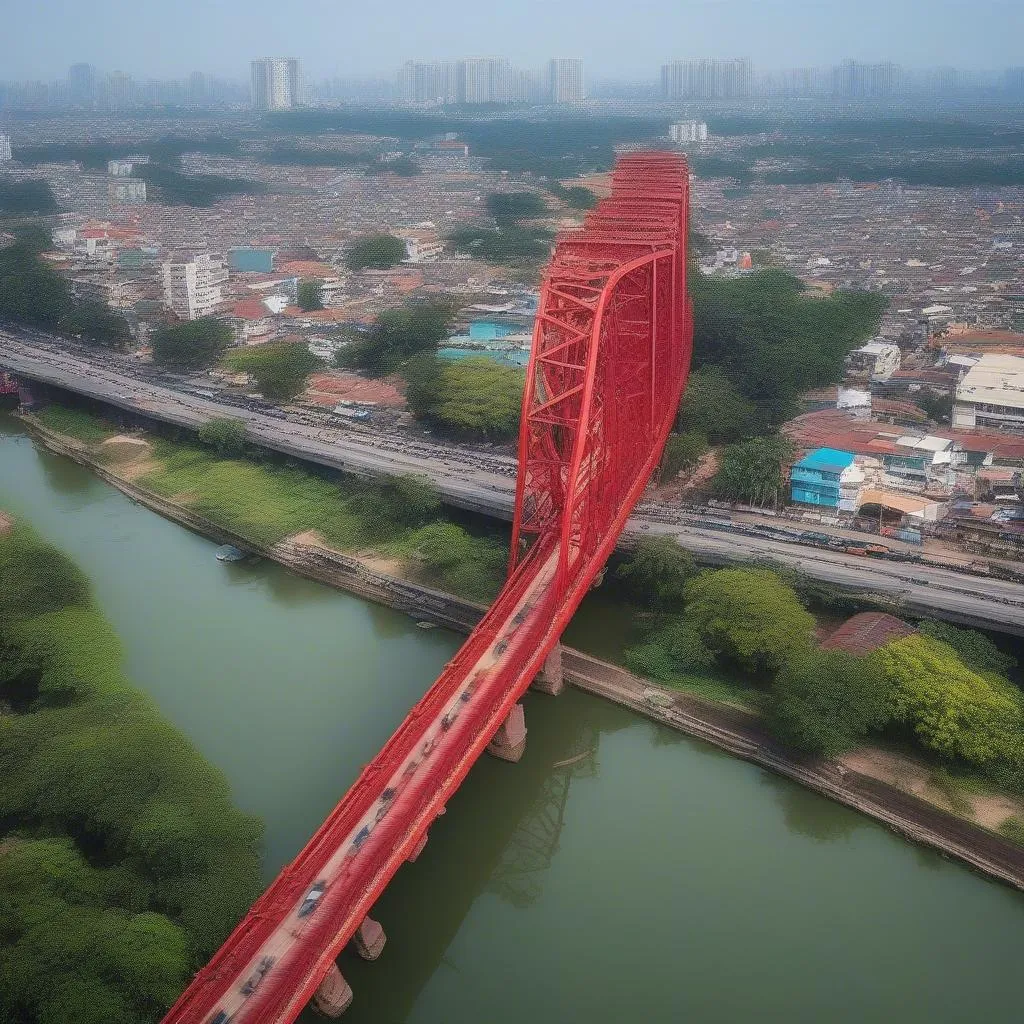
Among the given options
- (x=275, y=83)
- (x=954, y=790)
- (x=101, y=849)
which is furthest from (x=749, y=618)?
(x=275, y=83)

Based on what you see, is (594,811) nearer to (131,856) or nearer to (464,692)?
(464,692)

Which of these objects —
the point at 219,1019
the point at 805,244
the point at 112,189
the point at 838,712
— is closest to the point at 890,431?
the point at 838,712

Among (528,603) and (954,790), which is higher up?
(528,603)

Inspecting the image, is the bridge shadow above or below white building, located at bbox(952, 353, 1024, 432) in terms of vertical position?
below

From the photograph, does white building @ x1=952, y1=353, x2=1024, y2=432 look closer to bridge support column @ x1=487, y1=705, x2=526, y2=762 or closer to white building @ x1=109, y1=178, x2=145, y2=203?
bridge support column @ x1=487, y1=705, x2=526, y2=762

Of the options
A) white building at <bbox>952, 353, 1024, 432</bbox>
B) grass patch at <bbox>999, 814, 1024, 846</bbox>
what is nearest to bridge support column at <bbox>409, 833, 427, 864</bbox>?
grass patch at <bbox>999, 814, 1024, 846</bbox>

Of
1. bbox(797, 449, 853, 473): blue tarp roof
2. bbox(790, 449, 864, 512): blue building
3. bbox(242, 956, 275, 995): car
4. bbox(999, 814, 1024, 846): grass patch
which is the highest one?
bbox(797, 449, 853, 473): blue tarp roof

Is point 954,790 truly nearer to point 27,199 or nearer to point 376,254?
point 376,254
